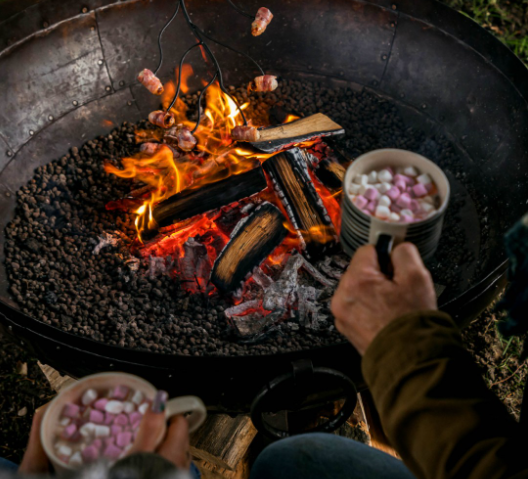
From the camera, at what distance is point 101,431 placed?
109 centimetres

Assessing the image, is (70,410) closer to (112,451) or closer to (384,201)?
(112,451)

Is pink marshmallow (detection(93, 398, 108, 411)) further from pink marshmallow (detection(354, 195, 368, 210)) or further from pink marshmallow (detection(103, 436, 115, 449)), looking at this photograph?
pink marshmallow (detection(354, 195, 368, 210))

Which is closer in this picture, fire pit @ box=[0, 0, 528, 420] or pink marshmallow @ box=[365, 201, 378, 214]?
pink marshmallow @ box=[365, 201, 378, 214]

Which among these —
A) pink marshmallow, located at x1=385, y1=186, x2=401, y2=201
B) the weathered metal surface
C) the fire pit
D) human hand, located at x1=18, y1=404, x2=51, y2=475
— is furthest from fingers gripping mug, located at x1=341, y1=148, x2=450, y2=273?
the weathered metal surface

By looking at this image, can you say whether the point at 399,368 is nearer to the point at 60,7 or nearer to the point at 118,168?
the point at 118,168

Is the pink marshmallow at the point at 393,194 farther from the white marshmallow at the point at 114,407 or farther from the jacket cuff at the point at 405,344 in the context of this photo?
the white marshmallow at the point at 114,407

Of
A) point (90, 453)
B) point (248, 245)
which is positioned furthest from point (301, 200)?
point (90, 453)

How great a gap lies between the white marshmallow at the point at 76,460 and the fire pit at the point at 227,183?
0.61m

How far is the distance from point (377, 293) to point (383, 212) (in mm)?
269

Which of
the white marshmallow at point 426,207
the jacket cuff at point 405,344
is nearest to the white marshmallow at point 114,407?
the jacket cuff at point 405,344

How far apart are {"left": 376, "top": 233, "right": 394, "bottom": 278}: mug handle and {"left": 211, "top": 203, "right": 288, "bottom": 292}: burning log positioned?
1014 millimetres

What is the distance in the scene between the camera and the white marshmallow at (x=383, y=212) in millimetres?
1372

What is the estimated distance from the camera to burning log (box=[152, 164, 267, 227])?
2359 mm

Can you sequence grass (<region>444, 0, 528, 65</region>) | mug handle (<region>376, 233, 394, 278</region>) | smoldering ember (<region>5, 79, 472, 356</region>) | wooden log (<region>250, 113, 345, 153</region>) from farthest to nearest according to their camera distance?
grass (<region>444, 0, 528, 65</region>) → wooden log (<region>250, 113, 345, 153</region>) → smoldering ember (<region>5, 79, 472, 356</region>) → mug handle (<region>376, 233, 394, 278</region>)
